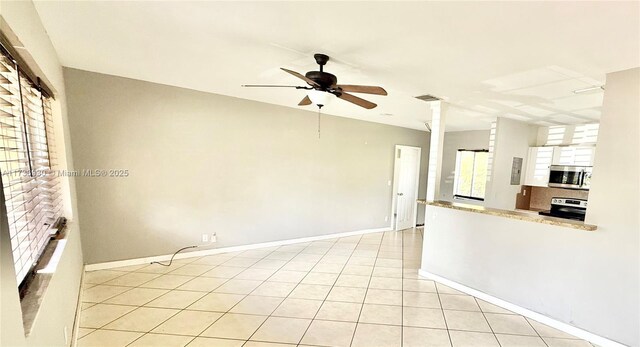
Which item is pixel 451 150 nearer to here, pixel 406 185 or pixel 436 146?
pixel 406 185

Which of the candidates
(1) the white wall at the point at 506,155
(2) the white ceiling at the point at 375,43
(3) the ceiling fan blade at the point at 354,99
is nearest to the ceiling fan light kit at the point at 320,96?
(3) the ceiling fan blade at the point at 354,99

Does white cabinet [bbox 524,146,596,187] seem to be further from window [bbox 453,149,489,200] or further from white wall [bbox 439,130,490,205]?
white wall [bbox 439,130,490,205]

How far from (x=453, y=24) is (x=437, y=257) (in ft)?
9.43

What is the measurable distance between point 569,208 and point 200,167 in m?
6.30

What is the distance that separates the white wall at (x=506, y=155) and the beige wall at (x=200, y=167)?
93.4 inches

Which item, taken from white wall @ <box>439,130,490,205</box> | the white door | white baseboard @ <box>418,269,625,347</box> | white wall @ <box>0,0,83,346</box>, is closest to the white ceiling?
white wall @ <box>0,0,83,346</box>

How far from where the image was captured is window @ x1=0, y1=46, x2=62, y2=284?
1265 mm

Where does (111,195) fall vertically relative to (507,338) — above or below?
above

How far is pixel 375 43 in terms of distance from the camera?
6.71ft

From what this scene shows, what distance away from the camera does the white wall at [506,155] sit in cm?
464

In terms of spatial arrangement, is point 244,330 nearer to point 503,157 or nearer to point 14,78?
point 14,78

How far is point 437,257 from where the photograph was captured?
353 cm

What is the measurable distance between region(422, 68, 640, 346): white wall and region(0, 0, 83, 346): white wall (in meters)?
3.71

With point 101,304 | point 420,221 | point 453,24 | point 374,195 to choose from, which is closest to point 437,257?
point 374,195
